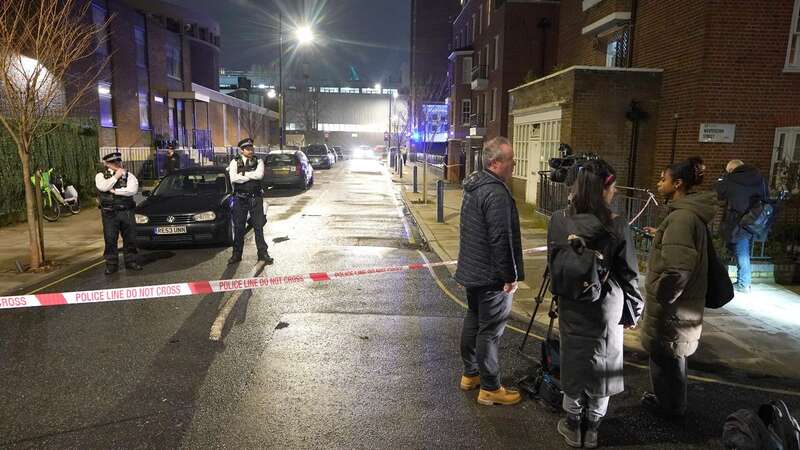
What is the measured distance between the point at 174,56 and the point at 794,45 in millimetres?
31247

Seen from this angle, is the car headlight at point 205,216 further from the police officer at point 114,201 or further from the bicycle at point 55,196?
the bicycle at point 55,196

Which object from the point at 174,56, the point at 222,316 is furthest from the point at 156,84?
the point at 222,316

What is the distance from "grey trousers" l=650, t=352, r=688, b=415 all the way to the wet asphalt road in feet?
0.49

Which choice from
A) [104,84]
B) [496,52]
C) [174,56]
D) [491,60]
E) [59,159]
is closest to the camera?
[59,159]

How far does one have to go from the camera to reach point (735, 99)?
37.9 ft

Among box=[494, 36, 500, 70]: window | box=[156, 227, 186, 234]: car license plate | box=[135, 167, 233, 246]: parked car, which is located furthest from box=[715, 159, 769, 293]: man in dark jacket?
box=[494, 36, 500, 70]: window

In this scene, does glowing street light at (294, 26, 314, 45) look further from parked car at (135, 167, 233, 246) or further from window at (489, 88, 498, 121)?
parked car at (135, 167, 233, 246)

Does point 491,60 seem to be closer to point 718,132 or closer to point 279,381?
point 718,132

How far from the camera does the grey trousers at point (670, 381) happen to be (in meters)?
3.72

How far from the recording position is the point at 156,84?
94.8 ft

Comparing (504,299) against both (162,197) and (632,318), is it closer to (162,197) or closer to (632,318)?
(632,318)

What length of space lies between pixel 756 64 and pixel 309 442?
12.5m

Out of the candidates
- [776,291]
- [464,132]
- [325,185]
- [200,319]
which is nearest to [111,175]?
[200,319]

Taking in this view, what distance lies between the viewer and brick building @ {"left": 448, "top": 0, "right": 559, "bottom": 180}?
25734 mm
